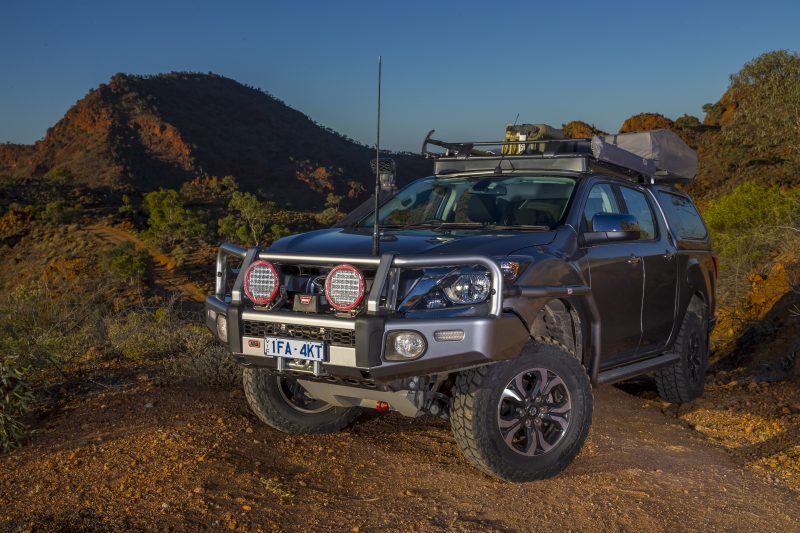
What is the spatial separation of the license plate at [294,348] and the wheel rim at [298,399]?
96 cm

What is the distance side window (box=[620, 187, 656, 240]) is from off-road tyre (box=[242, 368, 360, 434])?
2.78 m

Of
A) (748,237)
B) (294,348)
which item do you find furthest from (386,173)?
(748,237)

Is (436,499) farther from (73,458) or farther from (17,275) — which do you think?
(17,275)

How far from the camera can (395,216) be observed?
5961 millimetres

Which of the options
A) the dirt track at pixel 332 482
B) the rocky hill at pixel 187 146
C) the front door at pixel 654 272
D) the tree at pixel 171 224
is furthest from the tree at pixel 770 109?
the rocky hill at pixel 187 146

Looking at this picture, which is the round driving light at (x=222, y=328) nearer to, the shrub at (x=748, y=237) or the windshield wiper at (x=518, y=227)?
the windshield wiper at (x=518, y=227)

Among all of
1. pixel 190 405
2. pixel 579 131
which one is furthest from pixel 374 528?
pixel 579 131

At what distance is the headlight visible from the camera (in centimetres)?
433

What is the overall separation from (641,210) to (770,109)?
21.6 meters

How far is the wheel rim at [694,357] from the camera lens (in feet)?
23.3

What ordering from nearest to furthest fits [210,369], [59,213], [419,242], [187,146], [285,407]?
1. [419,242]
2. [285,407]
3. [210,369]
4. [59,213]
5. [187,146]

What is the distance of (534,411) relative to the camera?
460cm

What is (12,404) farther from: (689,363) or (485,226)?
(689,363)

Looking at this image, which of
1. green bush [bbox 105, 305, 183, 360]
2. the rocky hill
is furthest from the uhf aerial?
the rocky hill
